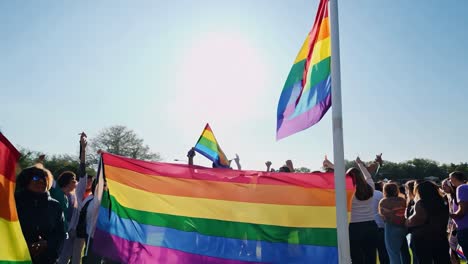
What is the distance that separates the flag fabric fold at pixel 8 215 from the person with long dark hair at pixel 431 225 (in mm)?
4869

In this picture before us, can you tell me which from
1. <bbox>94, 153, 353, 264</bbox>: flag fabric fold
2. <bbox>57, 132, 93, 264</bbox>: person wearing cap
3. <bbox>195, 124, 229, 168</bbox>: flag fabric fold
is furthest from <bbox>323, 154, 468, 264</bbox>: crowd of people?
<bbox>195, 124, 229, 168</bbox>: flag fabric fold

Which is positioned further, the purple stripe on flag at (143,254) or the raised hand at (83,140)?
the raised hand at (83,140)

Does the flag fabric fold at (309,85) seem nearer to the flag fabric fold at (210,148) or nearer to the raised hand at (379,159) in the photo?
the raised hand at (379,159)

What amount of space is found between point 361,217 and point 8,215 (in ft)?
15.8

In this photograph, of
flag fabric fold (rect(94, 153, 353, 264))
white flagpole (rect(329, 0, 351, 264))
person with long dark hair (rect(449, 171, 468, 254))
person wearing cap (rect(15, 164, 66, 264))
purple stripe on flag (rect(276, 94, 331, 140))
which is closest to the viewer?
white flagpole (rect(329, 0, 351, 264))

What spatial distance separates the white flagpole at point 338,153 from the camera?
347cm

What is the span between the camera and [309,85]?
14.1 ft

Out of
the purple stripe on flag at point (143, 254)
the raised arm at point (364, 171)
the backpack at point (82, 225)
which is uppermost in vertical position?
the raised arm at point (364, 171)

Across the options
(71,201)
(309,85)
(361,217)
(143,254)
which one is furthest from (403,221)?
(71,201)

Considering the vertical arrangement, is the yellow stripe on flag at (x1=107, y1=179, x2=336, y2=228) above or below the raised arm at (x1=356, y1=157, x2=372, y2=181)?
below

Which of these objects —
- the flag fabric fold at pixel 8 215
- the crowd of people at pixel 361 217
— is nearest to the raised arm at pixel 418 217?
the crowd of people at pixel 361 217

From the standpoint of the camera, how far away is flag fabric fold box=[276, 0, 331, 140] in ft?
13.2

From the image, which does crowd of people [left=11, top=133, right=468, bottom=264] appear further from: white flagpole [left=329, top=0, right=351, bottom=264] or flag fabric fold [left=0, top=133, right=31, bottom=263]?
white flagpole [left=329, top=0, right=351, bottom=264]

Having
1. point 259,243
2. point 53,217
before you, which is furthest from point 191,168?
point 53,217
